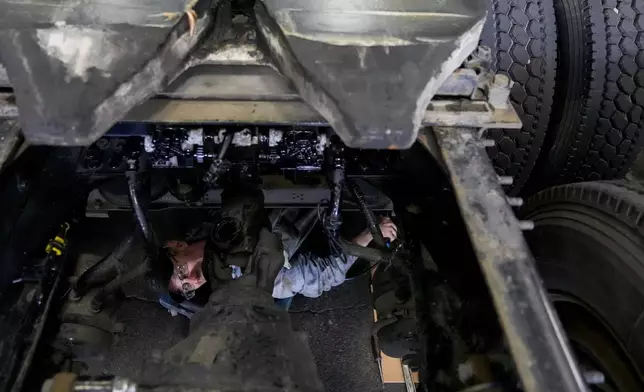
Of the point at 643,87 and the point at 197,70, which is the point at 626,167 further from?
the point at 197,70

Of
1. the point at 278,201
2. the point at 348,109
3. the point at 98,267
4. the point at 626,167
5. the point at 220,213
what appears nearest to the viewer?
the point at 348,109

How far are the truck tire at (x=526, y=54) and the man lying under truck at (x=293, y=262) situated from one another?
0.49 metres

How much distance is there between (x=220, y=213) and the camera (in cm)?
132

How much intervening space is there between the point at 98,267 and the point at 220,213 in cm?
37

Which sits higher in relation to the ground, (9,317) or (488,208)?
(488,208)

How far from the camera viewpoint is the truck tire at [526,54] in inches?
64.8

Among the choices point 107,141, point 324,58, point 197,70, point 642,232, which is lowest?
point 107,141

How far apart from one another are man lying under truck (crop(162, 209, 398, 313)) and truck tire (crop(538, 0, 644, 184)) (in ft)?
2.00

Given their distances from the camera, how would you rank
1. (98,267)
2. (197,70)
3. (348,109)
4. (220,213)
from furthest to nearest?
1. (98,267)
2. (220,213)
3. (197,70)
4. (348,109)

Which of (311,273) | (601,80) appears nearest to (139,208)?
(311,273)

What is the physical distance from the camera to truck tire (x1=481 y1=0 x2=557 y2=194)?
165 centimetres

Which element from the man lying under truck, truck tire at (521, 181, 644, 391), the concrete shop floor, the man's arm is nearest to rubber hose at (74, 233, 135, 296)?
the man lying under truck

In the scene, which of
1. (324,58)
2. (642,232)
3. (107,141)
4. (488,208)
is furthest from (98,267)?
(642,232)

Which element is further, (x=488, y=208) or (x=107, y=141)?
Result: (x=107, y=141)
